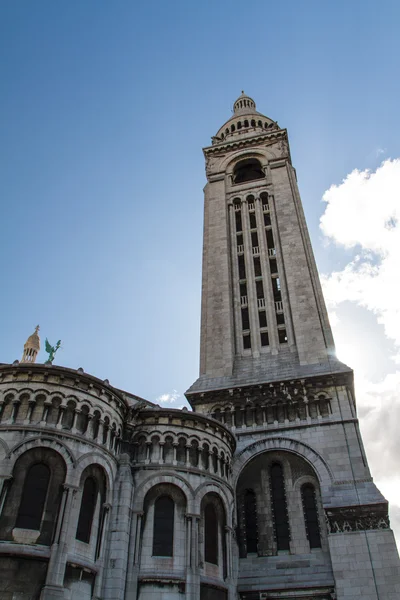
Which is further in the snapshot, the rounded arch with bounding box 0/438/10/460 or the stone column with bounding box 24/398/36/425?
the stone column with bounding box 24/398/36/425

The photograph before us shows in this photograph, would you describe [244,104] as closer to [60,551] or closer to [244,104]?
[244,104]

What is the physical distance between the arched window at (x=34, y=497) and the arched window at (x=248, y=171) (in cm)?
3768

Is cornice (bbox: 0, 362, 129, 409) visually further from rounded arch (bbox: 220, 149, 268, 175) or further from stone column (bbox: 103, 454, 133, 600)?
rounded arch (bbox: 220, 149, 268, 175)

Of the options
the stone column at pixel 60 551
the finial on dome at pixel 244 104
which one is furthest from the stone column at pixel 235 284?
the finial on dome at pixel 244 104

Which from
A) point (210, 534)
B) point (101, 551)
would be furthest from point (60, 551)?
point (210, 534)

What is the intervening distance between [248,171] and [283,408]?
3021 cm

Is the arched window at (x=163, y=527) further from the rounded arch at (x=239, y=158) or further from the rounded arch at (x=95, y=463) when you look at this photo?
the rounded arch at (x=239, y=158)

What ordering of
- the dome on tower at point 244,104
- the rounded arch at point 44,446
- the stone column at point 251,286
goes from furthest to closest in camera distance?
the dome on tower at point 244,104, the stone column at point 251,286, the rounded arch at point 44,446

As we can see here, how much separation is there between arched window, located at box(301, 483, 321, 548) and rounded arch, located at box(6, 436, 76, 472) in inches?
561

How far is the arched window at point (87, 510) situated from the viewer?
2195 cm

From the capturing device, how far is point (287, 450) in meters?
30.6

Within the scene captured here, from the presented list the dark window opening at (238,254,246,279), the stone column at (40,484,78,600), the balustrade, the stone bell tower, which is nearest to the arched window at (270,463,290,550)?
the stone bell tower

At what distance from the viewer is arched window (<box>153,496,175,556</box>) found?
24.1 metres

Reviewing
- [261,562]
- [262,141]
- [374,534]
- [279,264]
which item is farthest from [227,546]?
[262,141]
